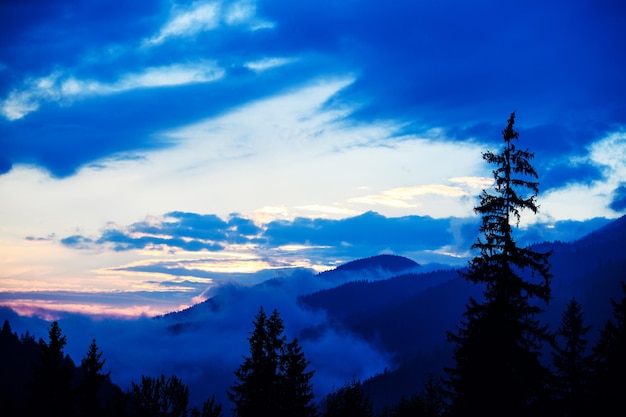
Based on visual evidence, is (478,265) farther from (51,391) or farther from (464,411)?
(51,391)

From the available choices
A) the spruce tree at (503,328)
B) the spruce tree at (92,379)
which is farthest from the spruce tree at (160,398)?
the spruce tree at (92,379)

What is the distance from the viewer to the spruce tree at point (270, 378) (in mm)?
34375

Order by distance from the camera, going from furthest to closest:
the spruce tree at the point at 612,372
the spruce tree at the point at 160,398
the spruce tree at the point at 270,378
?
the spruce tree at the point at 270,378 → the spruce tree at the point at 612,372 → the spruce tree at the point at 160,398

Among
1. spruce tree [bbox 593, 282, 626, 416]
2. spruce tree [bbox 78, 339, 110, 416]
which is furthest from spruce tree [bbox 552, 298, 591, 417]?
spruce tree [bbox 78, 339, 110, 416]

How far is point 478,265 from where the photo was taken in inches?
970

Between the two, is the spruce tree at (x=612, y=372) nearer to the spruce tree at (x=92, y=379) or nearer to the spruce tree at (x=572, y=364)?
the spruce tree at (x=572, y=364)

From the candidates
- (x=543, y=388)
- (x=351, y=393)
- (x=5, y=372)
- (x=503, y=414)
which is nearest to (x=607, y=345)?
(x=543, y=388)

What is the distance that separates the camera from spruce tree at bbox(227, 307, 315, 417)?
34.4m

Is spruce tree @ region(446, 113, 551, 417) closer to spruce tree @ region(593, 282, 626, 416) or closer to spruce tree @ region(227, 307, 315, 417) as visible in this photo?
spruce tree @ region(593, 282, 626, 416)

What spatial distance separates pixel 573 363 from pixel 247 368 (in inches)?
760

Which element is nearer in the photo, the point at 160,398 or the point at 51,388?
the point at 160,398

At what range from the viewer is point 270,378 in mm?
34844

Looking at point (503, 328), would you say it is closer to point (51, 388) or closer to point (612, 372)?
point (612, 372)

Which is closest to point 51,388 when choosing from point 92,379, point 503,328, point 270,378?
point 270,378
